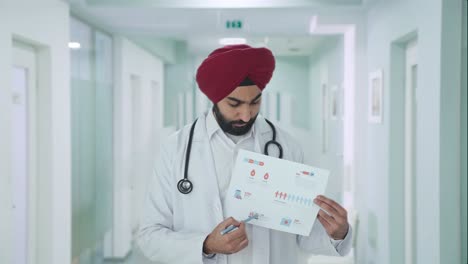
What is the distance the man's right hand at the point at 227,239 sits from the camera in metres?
1.60

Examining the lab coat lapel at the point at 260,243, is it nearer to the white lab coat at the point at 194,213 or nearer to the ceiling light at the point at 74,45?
the white lab coat at the point at 194,213

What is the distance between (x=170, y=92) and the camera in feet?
22.0

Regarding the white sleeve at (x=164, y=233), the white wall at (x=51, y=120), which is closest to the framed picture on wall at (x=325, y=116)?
the white wall at (x=51, y=120)

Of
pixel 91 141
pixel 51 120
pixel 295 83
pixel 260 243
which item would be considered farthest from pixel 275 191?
pixel 295 83

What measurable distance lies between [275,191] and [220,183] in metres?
0.19

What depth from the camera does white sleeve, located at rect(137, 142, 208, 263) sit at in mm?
1684

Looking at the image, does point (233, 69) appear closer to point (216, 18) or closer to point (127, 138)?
point (216, 18)

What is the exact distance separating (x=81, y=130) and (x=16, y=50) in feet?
5.16

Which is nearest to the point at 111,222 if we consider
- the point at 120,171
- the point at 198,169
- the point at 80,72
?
the point at 120,171

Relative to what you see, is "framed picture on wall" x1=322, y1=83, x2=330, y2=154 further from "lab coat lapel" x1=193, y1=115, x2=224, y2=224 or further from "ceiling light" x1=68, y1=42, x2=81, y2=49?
"lab coat lapel" x1=193, y1=115, x2=224, y2=224

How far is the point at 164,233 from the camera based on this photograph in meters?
1.74

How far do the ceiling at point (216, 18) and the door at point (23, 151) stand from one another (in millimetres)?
782

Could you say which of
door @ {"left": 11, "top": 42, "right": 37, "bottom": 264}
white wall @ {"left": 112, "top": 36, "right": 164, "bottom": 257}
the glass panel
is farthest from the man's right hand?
white wall @ {"left": 112, "top": 36, "right": 164, "bottom": 257}

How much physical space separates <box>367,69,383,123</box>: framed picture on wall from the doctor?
93.5 inches
